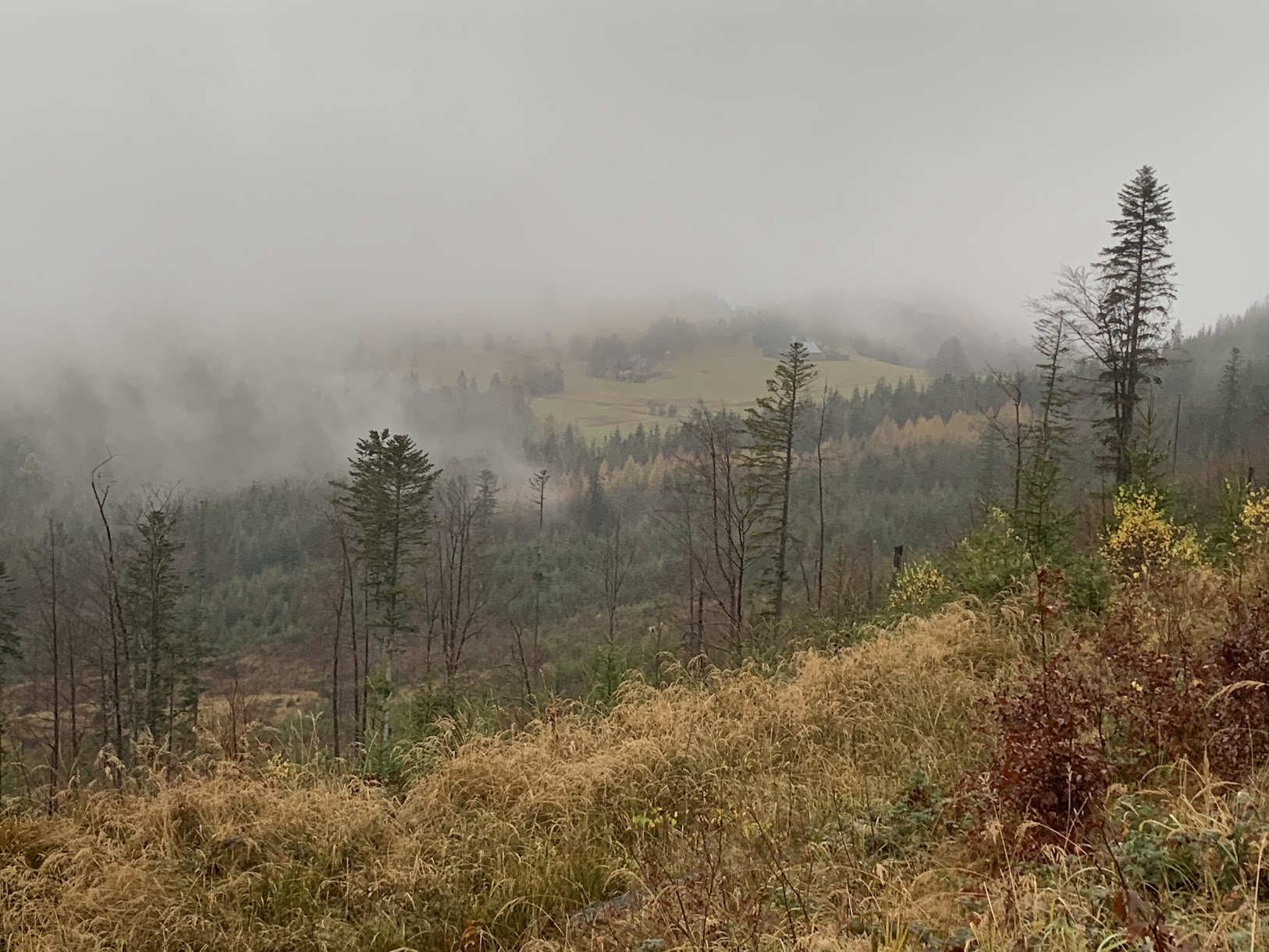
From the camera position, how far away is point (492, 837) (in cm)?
487

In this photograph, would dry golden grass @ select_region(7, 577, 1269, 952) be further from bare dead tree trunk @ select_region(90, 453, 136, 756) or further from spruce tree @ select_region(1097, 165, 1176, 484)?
spruce tree @ select_region(1097, 165, 1176, 484)

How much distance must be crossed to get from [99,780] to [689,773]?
17.6 feet

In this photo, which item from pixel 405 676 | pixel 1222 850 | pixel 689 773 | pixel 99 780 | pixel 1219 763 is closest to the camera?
pixel 1222 850

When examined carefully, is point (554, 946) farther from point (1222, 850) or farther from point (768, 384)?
point (768, 384)

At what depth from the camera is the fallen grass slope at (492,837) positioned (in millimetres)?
4082

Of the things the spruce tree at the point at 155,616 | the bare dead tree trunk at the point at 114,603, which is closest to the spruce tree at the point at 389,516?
the spruce tree at the point at 155,616

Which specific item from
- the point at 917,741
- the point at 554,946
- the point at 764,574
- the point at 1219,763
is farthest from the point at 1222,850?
the point at 764,574

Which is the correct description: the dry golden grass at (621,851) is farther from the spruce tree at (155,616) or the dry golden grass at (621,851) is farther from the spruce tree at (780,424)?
the spruce tree at (155,616)

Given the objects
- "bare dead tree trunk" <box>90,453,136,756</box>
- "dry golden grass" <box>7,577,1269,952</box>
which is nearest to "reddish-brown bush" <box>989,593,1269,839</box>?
"dry golden grass" <box>7,577,1269,952</box>

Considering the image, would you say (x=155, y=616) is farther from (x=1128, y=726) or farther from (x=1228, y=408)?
(x=1228, y=408)

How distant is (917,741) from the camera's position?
19.3ft

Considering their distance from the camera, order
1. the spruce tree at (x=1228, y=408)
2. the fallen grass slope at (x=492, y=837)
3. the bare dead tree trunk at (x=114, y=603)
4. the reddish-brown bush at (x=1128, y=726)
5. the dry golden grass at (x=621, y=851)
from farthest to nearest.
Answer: the spruce tree at (x=1228, y=408)
the bare dead tree trunk at (x=114, y=603)
the fallen grass slope at (x=492, y=837)
the reddish-brown bush at (x=1128, y=726)
the dry golden grass at (x=621, y=851)

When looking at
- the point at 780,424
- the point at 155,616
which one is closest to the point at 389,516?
the point at 155,616

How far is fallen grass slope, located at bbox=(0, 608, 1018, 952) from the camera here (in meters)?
4.08
